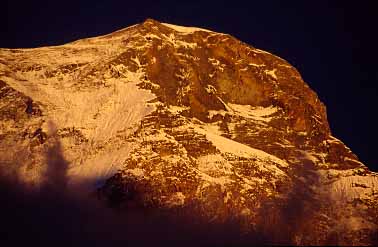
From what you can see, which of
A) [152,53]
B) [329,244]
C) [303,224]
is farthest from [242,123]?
[329,244]

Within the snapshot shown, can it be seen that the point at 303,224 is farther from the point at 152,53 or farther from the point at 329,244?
the point at 152,53

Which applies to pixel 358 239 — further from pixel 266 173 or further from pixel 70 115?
pixel 70 115

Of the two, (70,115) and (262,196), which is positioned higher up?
(70,115)

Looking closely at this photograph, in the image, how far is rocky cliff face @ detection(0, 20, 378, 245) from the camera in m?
125

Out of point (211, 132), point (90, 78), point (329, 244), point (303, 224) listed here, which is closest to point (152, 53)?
point (90, 78)

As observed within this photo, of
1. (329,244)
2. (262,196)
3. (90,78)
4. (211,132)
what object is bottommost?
(329,244)

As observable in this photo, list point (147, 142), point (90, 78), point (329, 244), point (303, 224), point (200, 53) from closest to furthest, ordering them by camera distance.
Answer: point (329, 244)
point (303, 224)
point (147, 142)
point (90, 78)
point (200, 53)

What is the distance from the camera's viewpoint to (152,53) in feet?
508

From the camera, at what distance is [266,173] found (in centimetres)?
13338

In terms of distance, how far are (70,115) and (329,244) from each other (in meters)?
50.8

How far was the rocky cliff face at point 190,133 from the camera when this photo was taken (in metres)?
125

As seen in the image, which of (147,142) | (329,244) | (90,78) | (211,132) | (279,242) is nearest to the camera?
(329,244)

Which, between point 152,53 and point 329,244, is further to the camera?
point 152,53

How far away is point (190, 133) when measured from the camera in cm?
13675
